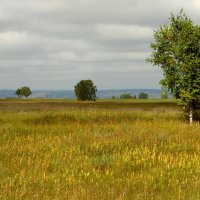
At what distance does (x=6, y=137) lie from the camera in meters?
16.8

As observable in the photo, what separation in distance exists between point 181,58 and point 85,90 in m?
93.3

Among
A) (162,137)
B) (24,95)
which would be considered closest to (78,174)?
(162,137)

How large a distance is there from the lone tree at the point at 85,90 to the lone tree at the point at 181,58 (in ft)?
300

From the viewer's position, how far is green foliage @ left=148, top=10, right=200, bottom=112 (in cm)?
2602

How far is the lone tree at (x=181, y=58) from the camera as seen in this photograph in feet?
85.4

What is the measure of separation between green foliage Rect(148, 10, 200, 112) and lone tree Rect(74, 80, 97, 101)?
91.5 m

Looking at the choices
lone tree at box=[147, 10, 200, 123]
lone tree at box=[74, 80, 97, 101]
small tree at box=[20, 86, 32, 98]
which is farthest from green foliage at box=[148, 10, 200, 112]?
small tree at box=[20, 86, 32, 98]

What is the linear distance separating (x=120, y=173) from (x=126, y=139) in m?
5.44

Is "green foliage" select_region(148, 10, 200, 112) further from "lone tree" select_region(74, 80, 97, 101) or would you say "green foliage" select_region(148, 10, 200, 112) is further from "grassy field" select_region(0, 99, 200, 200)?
"lone tree" select_region(74, 80, 97, 101)

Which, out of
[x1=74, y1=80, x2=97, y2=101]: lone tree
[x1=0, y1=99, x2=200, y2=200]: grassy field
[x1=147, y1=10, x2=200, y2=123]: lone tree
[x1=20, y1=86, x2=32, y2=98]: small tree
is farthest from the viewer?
[x1=20, y1=86, x2=32, y2=98]: small tree

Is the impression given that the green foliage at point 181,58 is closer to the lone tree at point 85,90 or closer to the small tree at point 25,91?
the lone tree at point 85,90

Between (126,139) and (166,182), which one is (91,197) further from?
(126,139)

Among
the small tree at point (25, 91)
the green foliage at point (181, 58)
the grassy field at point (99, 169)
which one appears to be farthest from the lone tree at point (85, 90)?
the grassy field at point (99, 169)

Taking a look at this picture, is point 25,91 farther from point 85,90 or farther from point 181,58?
point 181,58
